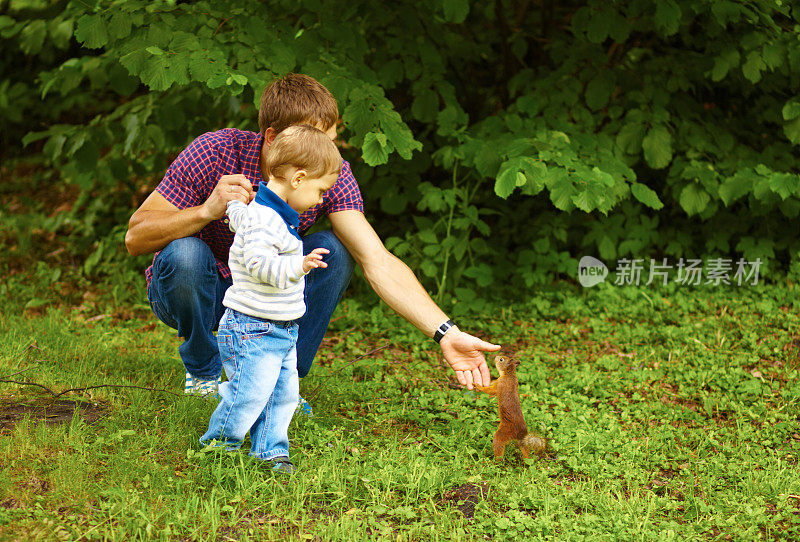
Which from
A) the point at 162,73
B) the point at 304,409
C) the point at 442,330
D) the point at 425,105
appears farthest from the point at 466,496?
the point at 425,105

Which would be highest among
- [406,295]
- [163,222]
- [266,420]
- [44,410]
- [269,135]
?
[269,135]

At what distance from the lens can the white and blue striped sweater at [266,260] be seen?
246 centimetres

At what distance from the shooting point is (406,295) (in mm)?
3111

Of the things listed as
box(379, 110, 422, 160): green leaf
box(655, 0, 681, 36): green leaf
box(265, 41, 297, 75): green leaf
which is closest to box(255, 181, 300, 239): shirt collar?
box(379, 110, 422, 160): green leaf

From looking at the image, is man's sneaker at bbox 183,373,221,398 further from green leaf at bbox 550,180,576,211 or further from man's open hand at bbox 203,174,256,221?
green leaf at bbox 550,180,576,211

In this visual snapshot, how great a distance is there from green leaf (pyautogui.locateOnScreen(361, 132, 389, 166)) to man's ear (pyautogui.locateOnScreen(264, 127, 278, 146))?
0.89 metres

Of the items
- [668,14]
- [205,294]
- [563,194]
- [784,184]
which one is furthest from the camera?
[784,184]

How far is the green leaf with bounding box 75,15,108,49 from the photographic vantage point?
3.81 m

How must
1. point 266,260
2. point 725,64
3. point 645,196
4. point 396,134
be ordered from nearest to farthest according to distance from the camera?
point 266,260 → point 396,134 → point 645,196 → point 725,64

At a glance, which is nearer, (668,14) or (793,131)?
(668,14)

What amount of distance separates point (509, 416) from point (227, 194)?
136 cm

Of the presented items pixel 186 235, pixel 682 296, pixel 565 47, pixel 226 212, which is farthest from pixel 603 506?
pixel 565 47

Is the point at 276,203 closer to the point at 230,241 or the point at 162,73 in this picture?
the point at 230,241

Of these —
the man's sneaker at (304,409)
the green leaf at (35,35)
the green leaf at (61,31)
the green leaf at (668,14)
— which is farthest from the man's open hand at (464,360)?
the green leaf at (35,35)
